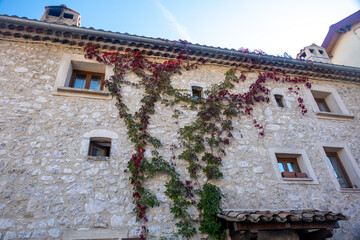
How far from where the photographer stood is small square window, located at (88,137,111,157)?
461cm

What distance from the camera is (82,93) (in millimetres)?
5039

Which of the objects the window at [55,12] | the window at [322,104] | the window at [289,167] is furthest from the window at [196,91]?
the window at [55,12]

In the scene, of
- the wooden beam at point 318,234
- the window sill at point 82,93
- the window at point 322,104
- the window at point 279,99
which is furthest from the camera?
the window at point 322,104

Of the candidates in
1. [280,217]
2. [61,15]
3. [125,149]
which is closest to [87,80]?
[125,149]

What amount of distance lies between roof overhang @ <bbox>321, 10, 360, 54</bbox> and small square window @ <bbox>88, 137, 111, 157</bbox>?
35.9 feet

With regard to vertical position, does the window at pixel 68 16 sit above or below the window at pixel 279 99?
above

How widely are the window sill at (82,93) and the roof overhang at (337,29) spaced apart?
10.5 m

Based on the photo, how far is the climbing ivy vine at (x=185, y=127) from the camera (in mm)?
4207

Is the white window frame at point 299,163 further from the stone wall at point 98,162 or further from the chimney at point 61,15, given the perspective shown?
the chimney at point 61,15

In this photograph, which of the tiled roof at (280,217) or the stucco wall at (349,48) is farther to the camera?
the stucco wall at (349,48)

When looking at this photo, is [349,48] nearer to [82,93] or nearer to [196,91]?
[196,91]

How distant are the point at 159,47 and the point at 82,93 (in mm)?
2293

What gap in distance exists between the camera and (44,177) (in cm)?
404

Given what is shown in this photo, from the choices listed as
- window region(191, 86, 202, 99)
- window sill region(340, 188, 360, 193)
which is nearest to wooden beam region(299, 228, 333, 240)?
window sill region(340, 188, 360, 193)
